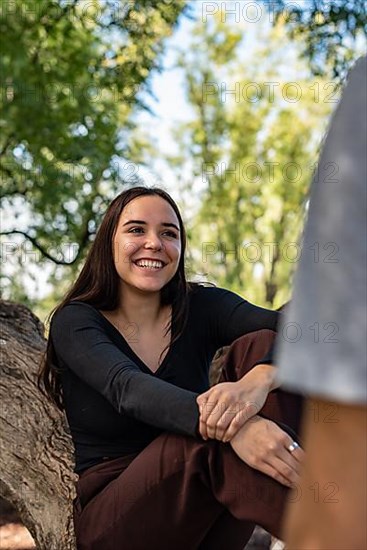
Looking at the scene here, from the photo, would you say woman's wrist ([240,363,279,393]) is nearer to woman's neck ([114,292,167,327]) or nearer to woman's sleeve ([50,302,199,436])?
woman's sleeve ([50,302,199,436])

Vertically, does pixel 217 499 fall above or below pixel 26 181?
below

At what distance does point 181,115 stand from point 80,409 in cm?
1650

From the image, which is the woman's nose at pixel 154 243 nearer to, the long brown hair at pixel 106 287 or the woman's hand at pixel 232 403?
the long brown hair at pixel 106 287

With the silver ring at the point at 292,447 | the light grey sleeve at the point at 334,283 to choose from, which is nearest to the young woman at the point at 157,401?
the silver ring at the point at 292,447

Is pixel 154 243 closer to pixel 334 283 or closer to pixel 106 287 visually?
pixel 106 287

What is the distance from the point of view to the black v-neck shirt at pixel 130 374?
8.11 ft

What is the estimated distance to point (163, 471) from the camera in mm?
2408

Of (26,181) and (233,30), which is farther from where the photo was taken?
(233,30)

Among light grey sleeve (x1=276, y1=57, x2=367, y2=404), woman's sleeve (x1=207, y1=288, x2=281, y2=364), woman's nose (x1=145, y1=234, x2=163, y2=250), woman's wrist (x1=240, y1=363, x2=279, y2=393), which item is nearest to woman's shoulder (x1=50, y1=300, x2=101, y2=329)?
woman's nose (x1=145, y1=234, x2=163, y2=250)

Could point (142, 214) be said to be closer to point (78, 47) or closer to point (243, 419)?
point (243, 419)

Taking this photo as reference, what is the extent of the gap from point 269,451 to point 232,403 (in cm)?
19

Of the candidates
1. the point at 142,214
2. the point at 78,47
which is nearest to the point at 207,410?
the point at 142,214

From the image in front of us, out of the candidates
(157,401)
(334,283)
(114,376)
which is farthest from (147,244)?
(334,283)

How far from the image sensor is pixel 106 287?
3.05m
